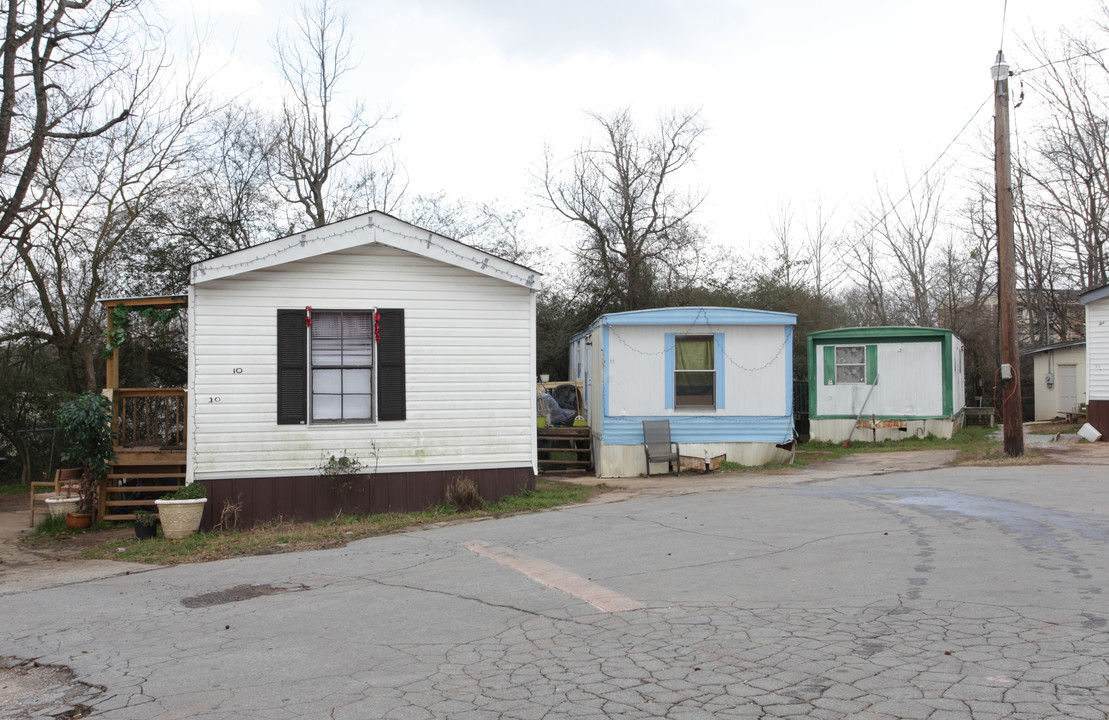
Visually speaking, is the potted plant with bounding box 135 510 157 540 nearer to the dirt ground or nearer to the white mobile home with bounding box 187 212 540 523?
the dirt ground

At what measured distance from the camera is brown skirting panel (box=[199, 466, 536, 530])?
10828mm

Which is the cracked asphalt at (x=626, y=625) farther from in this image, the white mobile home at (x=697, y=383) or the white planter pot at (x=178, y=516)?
the white mobile home at (x=697, y=383)

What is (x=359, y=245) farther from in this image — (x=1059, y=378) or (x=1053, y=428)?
(x=1059, y=378)

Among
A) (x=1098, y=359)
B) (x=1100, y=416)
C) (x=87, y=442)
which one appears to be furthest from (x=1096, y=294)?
(x=87, y=442)

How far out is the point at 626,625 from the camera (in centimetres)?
532

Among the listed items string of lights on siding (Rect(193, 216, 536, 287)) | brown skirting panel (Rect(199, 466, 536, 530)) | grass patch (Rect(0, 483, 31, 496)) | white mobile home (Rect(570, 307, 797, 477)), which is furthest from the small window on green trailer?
grass patch (Rect(0, 483, 31, 496))

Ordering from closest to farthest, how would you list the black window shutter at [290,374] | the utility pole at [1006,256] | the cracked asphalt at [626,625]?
1. the cracked asphalt at [626,625]
2. the black window shutter at [290,374]
3. the utility pole at [1006,256]

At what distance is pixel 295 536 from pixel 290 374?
226 centimetres

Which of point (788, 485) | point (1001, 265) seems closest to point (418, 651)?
point (788, 485)

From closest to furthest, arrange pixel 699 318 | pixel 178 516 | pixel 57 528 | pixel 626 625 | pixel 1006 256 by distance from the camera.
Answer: pixel 626 625
pixel 178 516
pixel 57 528
pixel 1006 256
pixel 699 318

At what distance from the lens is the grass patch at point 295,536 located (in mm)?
9203

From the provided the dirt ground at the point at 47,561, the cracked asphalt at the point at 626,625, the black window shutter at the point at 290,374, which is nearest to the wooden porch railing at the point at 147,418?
the dirt ground at the point at 47,561

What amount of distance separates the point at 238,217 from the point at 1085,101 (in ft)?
84.9

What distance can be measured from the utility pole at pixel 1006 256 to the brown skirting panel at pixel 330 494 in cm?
928
